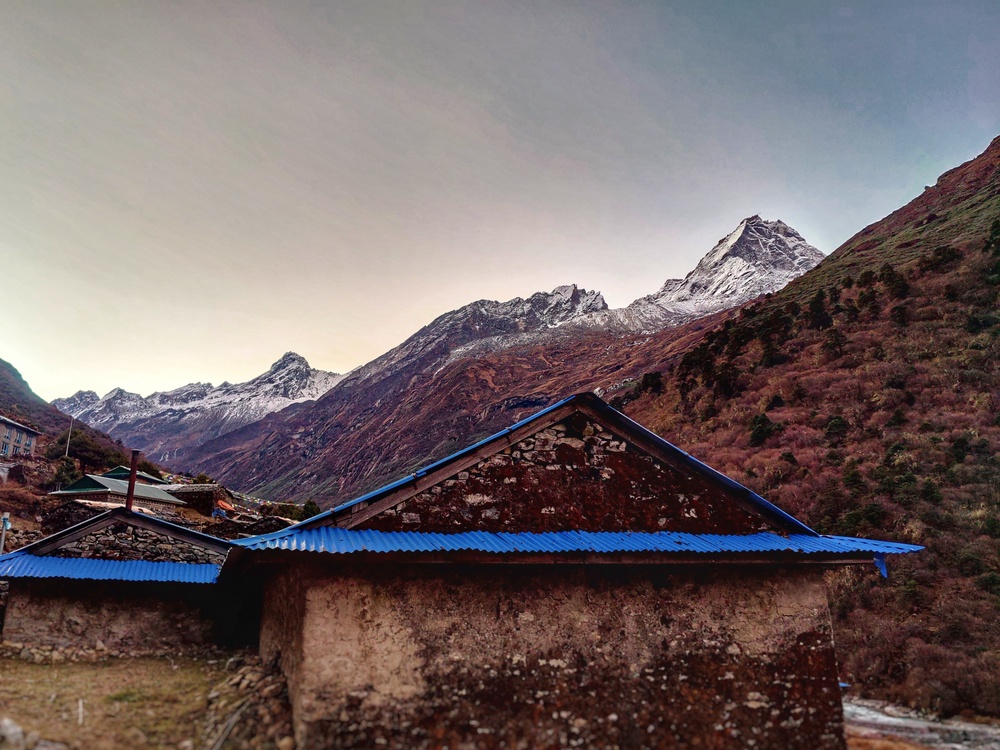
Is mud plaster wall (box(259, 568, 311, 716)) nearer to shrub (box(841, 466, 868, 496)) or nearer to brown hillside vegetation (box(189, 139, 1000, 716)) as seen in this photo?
brown hillside vegetation (box(189, 139, 1000, 716))

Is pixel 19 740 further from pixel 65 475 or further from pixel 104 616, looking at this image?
pixel 65 475

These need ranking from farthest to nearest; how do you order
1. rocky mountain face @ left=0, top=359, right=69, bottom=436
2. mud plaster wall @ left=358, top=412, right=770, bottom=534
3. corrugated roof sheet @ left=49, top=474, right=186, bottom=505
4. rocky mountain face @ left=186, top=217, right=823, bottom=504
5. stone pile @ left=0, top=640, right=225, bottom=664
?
rocky mountain face @ left=186, top=217, right=823, bottom=504 < rocky mountain face @ left=0, top=359, right=69, bottom=436 < corrugated roof sheet @ left=49, top=474, right=186, bottom=505 < stone pile @ left=0, top=640, right=225, bottom=664 < mud plaster wall @ left=358, top=412, right=770, bottom=534

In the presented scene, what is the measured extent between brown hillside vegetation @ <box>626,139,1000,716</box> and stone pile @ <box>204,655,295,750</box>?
16779 millimetres

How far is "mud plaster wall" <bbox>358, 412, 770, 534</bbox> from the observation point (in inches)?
325

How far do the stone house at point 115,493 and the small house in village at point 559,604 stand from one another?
28171 mm

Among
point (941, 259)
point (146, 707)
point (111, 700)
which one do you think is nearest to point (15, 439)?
point (111, 700)

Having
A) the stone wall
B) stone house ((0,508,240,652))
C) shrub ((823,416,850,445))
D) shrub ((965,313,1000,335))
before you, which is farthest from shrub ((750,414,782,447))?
stone house ((0,508,240,652))

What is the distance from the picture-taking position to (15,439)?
62469 mm

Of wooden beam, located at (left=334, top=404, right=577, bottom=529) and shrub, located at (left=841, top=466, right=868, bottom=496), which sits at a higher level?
shrub, located at (left=841, top=466, right=868, bottom=496)

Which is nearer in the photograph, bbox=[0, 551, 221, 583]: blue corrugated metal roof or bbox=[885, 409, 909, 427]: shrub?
bbox=[0, 551, 221, 583]: blue corrugated metal roof

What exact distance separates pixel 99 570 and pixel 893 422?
3224 centimetres

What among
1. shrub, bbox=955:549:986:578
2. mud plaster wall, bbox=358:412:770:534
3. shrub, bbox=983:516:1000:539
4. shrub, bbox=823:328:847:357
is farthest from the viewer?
shrub, bbox=823:328:847:357

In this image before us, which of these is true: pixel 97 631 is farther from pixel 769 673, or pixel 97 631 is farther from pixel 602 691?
pixel 769 673

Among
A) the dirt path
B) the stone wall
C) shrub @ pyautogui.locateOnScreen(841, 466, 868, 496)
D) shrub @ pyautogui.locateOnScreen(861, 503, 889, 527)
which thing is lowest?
the dirt path
